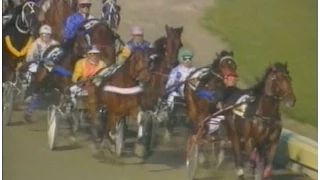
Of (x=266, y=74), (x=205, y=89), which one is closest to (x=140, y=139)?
(x=205, y=89)

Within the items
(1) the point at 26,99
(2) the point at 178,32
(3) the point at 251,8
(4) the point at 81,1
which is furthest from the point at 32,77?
(3) the point at 251,8

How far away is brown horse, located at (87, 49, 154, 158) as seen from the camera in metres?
1.41

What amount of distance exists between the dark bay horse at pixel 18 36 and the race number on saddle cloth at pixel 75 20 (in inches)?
2.1

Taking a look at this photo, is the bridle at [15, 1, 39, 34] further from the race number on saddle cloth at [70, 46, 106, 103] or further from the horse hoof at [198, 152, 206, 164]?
the horse hoof at [198, 152, 206, 164]

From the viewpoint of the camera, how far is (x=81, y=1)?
1398 millimetres

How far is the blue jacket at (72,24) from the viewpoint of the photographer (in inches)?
55.1

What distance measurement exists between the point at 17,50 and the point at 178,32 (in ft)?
0.99

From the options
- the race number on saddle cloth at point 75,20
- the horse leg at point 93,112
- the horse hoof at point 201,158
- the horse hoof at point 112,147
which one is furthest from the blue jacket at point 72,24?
the horse hoof at point 201,158

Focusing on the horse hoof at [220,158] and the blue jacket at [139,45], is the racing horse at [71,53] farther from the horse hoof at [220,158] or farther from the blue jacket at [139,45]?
the horse hoof at [220,158]

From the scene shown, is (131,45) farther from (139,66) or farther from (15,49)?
(15,49)

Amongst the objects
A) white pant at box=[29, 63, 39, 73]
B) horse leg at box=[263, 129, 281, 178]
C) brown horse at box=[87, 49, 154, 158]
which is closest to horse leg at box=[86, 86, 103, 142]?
brown horse at box=[87, 49, 154, 158]

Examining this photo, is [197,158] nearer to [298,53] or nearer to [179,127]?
[179,127]

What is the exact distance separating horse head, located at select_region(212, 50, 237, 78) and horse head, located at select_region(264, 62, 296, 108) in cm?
7

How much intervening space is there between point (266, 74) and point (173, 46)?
0.60ft
